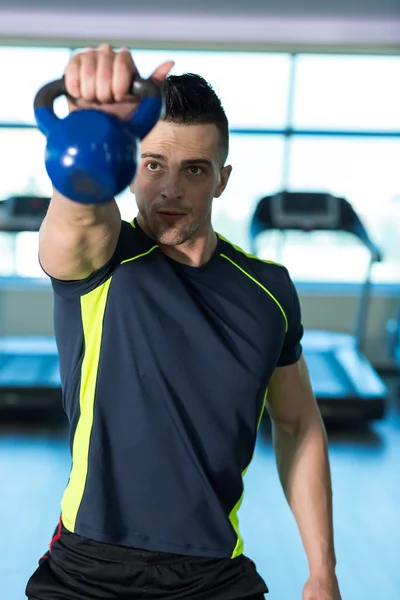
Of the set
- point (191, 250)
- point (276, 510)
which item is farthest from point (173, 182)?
point (276, 510)

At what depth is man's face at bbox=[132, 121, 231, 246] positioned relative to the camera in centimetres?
119

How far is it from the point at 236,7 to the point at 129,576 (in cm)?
436

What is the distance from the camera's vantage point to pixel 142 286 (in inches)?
46.3

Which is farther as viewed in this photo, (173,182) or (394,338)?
(394,338)

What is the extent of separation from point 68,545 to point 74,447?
0.53 ft

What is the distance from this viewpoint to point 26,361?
423cm

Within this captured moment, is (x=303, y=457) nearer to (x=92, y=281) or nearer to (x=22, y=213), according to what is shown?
(x=92, y=281)

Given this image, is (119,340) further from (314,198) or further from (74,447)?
(314,198)

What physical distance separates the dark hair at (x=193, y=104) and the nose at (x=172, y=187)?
0.10m

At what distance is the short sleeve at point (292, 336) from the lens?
4.40ft

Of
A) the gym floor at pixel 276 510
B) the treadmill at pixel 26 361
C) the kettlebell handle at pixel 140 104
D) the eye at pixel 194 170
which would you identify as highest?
the kettlebell handle at pixel 140 104

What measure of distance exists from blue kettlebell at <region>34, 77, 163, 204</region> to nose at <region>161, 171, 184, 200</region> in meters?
0.35

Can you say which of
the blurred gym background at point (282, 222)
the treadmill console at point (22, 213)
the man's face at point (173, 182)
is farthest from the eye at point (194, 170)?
the treadmill console at point (22, 213)

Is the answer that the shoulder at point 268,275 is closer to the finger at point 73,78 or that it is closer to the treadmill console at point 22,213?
the finger at point 73,78
